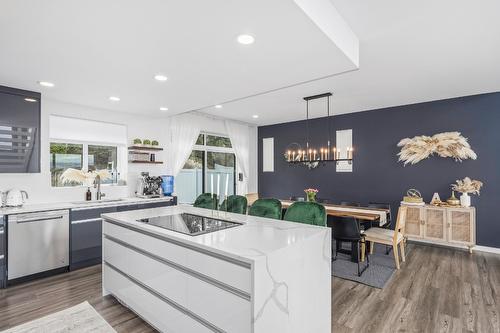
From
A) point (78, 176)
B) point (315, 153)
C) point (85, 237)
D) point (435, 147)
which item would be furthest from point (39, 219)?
point (435, 147)

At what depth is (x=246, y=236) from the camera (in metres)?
2.00

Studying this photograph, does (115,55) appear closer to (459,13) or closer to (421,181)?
(459,13)

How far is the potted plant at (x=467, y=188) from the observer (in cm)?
452

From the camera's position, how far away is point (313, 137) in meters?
6.70

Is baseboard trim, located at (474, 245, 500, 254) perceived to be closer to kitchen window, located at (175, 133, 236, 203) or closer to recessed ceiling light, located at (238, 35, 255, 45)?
kitchen window, located at (175, 133, 236, 203)

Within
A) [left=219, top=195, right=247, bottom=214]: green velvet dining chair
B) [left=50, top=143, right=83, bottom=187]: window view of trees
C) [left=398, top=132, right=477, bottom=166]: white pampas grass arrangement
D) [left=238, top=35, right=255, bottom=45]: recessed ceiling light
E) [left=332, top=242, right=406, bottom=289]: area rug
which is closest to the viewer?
[left=238, top=35, right=255, bottom=45]: recessed ceiling light

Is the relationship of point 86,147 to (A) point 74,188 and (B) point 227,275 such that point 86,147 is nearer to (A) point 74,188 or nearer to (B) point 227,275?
(A) point 74,188

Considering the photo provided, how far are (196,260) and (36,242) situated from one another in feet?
9.52

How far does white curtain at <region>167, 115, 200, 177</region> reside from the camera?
18.4 ft

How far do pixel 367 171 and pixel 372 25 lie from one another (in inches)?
157

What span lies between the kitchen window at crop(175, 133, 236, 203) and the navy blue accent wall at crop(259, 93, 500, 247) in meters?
1.42

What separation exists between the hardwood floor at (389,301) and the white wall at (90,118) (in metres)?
1.31

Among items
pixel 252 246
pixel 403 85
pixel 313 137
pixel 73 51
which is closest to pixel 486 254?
pixel 403 85

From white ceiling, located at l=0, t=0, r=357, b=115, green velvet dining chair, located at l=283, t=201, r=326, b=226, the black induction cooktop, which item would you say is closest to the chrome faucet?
white ceiling, located at l=0, t=0, r=357, b=115
